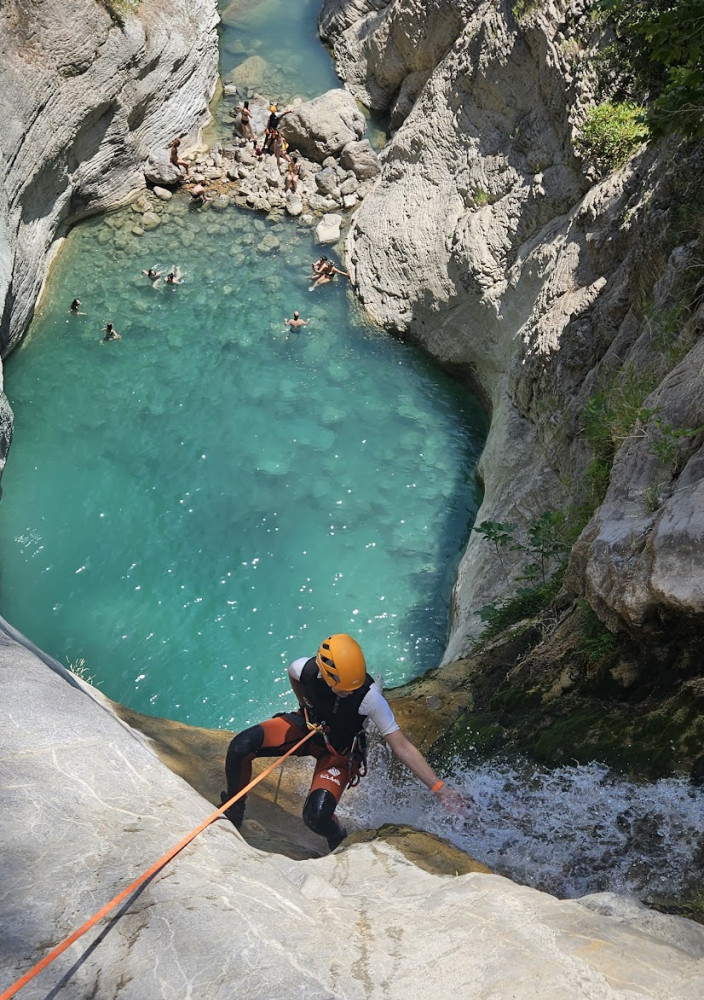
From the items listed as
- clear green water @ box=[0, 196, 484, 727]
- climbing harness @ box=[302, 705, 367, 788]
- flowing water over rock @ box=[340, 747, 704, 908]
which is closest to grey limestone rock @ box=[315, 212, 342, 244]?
clear green water @ box=[0, 196, 484, 727]

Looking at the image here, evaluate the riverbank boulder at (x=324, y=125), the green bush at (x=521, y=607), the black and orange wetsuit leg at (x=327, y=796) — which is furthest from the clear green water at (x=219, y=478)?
the black and orange wetsuit leg at (x=327, y=796)

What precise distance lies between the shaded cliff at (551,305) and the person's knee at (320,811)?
1993 mm

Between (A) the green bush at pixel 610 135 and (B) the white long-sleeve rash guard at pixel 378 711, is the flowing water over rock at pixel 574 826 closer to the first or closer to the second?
(B) the white long-sleeve rash guard at pixel 378 711

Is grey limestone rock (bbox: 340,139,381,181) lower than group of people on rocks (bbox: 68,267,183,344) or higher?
higher

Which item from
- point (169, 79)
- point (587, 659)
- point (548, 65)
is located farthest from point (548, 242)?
point (169, 79)

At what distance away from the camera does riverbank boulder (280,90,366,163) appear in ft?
62.5

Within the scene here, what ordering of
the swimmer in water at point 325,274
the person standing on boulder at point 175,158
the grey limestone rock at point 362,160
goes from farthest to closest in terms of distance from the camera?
the grey limestone rock at point 362,160
the person standing on boulder at point 175,158
the swimmer in water at point 325,274

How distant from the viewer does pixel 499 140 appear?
1453 cm

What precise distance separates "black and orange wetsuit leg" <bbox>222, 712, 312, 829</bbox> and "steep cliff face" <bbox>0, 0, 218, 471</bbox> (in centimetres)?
816

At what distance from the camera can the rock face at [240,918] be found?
349cm

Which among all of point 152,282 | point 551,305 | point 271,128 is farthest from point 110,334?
point 551,305

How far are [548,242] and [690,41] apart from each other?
6.32 metres

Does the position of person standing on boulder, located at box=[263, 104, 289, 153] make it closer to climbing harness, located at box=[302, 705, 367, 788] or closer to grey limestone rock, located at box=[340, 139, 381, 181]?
grey limestone rock, located at box=[340, 139, 381, 181]

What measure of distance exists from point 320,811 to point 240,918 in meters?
2.15
